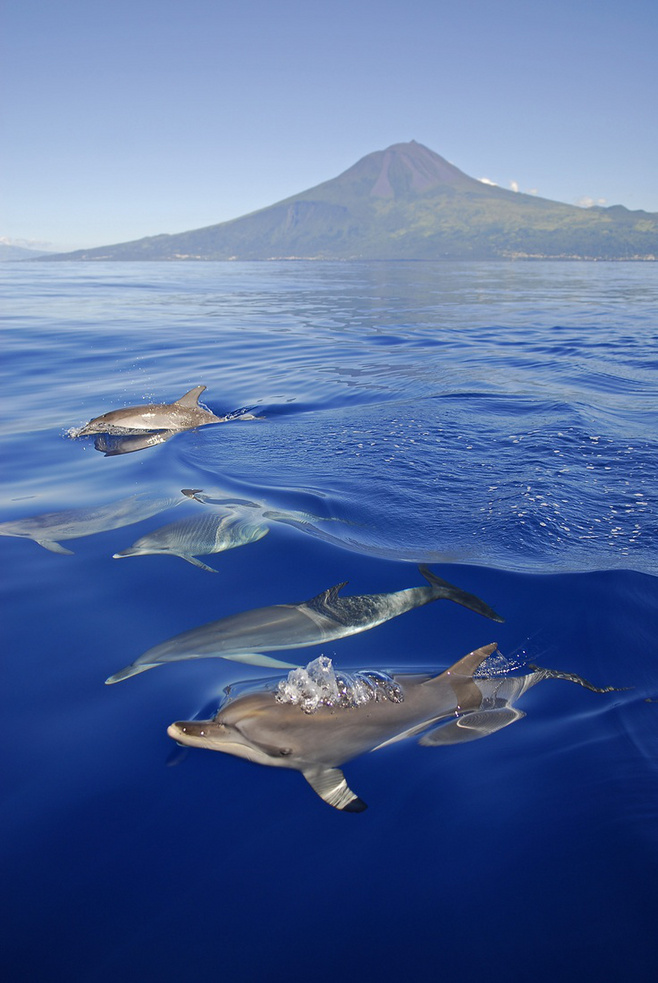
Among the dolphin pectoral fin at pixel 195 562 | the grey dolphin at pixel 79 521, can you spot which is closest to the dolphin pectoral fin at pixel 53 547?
the grey dolphin at pixel 79 521

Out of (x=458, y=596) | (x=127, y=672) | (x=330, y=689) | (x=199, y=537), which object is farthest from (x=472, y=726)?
(x=199, y=537)

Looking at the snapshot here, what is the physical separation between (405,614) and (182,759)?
200 cm

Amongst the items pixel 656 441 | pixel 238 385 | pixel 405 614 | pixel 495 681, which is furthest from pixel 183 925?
pixel 238 385

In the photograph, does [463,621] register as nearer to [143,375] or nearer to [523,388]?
[523,388]

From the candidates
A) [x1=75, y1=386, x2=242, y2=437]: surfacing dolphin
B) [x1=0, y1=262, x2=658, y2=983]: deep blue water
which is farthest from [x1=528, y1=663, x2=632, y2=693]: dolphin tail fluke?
[x1=75, y1=386, x2=242, y2=437]: surfacing dolphin

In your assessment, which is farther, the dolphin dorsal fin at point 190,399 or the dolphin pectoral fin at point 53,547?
the dolphin dorsal fin at point 190,399

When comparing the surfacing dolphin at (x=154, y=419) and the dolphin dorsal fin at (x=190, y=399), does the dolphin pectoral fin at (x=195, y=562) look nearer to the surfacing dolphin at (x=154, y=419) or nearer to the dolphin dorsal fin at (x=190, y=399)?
the surfacing dolphin at (x=154, y=419)

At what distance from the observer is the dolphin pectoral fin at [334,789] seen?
309 cm

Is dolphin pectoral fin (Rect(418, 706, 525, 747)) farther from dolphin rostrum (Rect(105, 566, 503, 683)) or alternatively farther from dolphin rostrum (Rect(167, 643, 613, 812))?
dolphin rostrum (Rect(105, 566, 503, 683))

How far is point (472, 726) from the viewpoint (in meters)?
3.62

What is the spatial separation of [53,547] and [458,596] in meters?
3.95

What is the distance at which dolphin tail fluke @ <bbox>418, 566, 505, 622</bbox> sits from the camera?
4.82 metres

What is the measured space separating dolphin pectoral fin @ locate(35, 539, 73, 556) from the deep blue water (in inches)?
3.7

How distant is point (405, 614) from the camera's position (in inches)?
189
